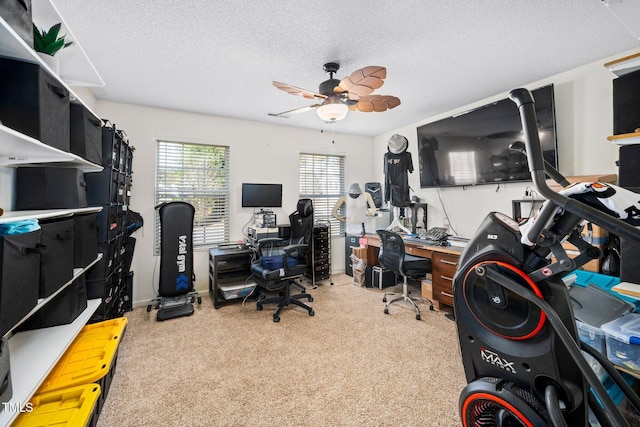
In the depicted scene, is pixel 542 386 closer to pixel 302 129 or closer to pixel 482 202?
pixel 482 202

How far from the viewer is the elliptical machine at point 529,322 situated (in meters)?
0.76

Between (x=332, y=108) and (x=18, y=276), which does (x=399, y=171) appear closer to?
(x=332, y=108)

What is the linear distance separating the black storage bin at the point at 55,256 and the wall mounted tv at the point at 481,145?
3.79 metres

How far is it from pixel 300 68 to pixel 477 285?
2324 mm

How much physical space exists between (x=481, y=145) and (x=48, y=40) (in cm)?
376

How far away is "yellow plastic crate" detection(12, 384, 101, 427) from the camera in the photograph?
3.69 feet

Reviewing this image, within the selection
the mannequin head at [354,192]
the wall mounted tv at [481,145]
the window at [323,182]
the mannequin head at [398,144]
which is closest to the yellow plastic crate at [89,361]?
the window at [323,182]

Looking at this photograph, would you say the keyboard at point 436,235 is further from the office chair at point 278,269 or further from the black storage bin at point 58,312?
the black storage bin at point 58,312

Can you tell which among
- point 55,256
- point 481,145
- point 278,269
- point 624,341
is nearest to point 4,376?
point 55,256

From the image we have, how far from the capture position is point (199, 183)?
143 inches

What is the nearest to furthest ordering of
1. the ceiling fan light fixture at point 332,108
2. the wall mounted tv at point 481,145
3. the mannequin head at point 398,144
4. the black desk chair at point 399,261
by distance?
1. the ceiling fan light fixture at point 332,108
2. the wall mounted tv at point 481,145
3. the black desk chair at point 399,261
4. the mannequin head at point 398,144

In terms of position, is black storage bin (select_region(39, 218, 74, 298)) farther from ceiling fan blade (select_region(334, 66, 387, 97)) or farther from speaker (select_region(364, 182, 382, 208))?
speaker (select_region(364, 182, 382, 208))

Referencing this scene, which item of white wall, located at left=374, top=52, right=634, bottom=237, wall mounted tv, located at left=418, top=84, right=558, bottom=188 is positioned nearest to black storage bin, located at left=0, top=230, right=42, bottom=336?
wall mounted tv, located at left=418, top=84, right=558, bottom=188

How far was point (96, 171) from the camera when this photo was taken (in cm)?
206
